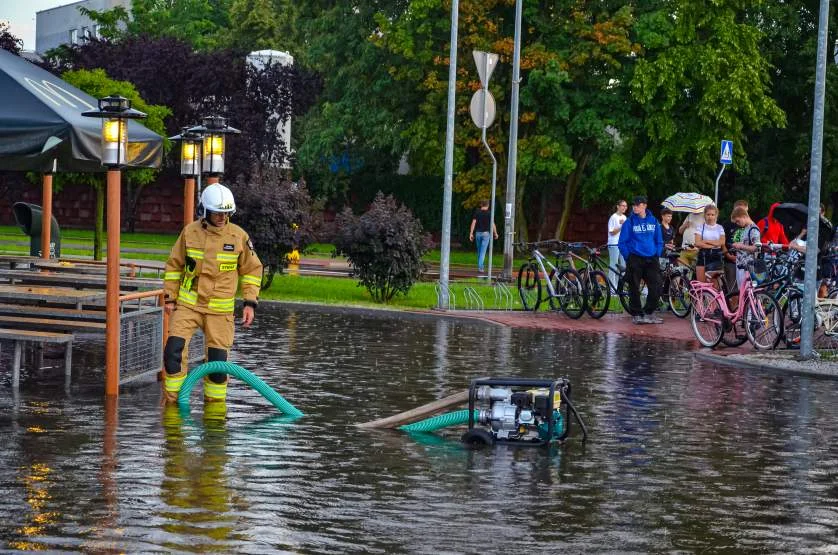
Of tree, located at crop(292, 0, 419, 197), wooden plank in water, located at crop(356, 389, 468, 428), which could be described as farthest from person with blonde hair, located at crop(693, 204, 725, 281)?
tree, located at crop(292, 0, 419, 197)

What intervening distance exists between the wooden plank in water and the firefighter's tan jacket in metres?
1.61

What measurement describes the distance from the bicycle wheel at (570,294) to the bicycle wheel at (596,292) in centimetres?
11

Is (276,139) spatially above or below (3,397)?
above

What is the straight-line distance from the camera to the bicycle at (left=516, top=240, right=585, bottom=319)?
2469 centimetres

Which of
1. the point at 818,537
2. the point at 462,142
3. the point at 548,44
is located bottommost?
the point at 818,537

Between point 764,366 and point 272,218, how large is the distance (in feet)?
36.4

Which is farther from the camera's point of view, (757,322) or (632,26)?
(632,26)

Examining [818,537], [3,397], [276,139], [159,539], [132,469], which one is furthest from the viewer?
[276,139]

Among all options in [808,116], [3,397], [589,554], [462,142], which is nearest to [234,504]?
[589,554]

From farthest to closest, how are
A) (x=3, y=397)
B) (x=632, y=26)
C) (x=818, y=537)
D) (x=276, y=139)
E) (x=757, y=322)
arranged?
(x=276, y=139) < (x=632, y=26) < (x=757, y=322) < (x=3, y=397) < (x=818, y=537)

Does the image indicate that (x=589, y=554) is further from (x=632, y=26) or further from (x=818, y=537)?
(x=632, y=26)

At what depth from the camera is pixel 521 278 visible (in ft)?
84.8

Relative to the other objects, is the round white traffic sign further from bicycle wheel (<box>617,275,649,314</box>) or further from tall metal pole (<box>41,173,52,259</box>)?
tall metal pole (<box>41,173,52,259</box>)

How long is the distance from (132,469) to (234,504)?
1.22 m
